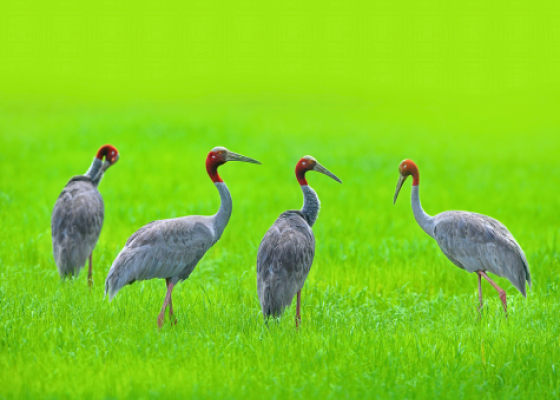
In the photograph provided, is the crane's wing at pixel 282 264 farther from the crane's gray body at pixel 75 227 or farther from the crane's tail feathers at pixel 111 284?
the crane's gray body at pixel 75 227

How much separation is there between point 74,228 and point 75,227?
0.02 metres

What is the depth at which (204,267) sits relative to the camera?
9719 millimetres

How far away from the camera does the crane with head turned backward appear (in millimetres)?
7523

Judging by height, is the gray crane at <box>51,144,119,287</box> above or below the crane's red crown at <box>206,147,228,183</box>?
below

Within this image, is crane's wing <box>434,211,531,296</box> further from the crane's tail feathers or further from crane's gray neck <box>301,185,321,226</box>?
the crane's tail feathers

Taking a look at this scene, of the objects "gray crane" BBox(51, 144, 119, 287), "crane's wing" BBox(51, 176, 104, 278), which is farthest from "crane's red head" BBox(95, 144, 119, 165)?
"crane's wing" BBox(51, 176, 104, 278)

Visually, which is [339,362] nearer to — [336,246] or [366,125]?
[336,246]

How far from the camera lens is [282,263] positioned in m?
6.78

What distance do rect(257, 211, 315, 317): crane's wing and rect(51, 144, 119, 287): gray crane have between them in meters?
3.11

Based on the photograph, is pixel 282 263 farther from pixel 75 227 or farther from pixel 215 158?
pixel 75 227

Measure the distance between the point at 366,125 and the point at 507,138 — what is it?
5697 millimetres

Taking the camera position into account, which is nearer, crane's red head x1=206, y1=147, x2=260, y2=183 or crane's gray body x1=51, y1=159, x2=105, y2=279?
crane's red head x1=206, y1=147, x2=260, y2=183

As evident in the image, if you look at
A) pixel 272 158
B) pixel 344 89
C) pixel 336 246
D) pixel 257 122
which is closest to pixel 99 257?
pixel 336 246

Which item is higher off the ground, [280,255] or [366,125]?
[366,125]
